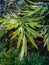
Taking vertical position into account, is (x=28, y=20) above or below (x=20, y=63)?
above

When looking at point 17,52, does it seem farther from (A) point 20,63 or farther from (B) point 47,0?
(B) point 47,0

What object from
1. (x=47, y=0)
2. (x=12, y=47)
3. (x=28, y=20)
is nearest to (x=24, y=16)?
(x=28, y=20)

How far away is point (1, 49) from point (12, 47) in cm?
13

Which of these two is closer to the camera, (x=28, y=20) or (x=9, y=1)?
(x=28, y=20)

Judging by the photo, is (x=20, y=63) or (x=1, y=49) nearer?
(x=20, y=63)

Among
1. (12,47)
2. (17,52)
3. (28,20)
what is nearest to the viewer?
(28,20)

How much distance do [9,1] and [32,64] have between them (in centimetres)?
83

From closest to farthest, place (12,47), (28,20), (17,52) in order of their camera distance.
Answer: (28,20), (17,52), (12,47)

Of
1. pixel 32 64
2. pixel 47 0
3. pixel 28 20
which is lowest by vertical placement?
pixel 32 64

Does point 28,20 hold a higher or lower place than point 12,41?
higher

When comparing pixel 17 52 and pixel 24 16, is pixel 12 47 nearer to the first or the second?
pixel 17 52

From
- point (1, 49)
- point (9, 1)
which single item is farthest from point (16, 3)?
point (1, 49)

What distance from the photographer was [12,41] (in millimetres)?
2674

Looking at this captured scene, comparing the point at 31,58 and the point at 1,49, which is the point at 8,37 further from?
the point at 31,58
